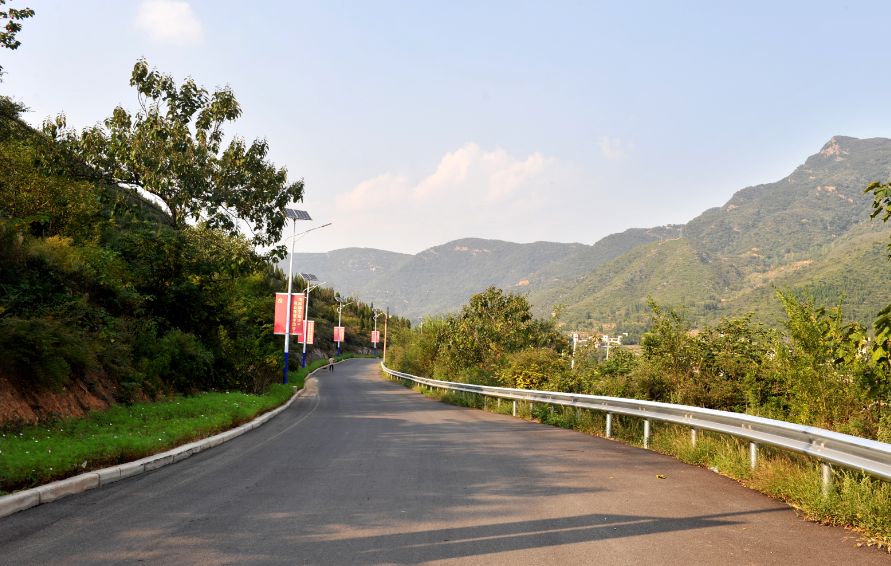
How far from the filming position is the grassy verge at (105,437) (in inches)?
275

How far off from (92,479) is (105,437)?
228 centimetres

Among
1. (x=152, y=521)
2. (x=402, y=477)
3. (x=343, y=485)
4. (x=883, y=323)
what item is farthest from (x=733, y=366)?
(x=152, y=521)

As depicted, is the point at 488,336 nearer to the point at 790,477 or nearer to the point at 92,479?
the point at 790,477

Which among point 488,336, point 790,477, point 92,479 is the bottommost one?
point 92,479

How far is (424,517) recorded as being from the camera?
5969mm

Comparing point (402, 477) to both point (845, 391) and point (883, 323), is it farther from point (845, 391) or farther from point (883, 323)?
point (845, 391)

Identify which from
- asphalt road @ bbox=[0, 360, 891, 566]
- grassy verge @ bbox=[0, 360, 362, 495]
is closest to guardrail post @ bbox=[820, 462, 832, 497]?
asphalt road @ bbox=[0, 360, 891, 566]

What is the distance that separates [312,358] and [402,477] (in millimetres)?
83430

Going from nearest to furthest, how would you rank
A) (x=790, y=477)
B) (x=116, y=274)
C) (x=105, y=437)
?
(x=790, y=477) < (x=105, y=437) < (x=116, y=274)

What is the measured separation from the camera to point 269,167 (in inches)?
907

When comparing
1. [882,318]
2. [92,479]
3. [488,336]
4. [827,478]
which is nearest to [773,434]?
[827,478]

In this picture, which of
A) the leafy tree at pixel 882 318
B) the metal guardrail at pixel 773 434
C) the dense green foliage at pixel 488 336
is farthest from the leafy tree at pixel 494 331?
the leafy tree at pixel 882 318

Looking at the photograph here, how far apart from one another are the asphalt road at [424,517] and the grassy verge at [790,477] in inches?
8.4

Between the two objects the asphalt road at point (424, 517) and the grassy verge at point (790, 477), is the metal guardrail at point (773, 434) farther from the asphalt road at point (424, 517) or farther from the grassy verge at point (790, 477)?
the asphalt road at point (424, 517)
